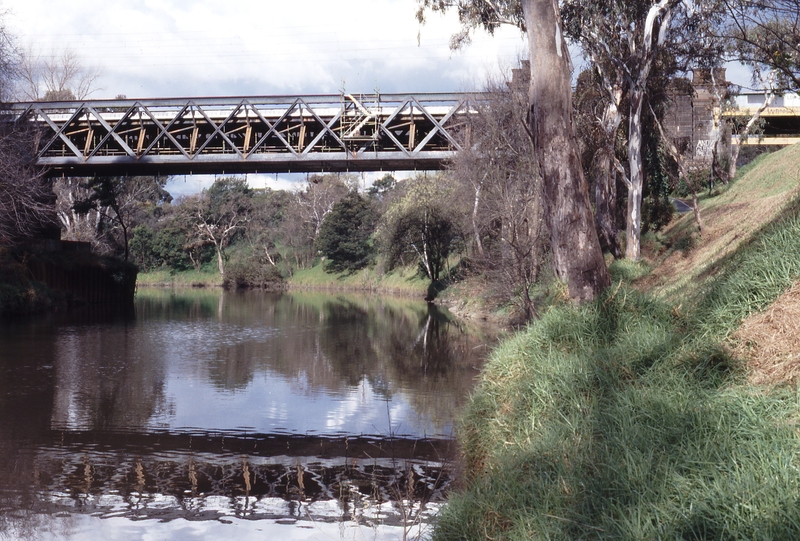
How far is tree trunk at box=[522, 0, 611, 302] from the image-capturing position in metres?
8.34

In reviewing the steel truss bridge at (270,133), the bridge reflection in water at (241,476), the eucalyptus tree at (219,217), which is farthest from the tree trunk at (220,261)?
the bridge reflection in water at (241,476)

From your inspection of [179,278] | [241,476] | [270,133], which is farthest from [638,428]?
[179,278]

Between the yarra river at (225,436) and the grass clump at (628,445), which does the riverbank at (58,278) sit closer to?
the yarra river at (225,436)

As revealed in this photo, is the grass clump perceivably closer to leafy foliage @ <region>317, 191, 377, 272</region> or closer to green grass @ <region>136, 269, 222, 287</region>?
leafy foliage @ <region>317, 191, 377, 272</region>

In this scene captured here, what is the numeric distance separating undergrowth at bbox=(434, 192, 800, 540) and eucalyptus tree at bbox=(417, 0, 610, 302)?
103 centimetres

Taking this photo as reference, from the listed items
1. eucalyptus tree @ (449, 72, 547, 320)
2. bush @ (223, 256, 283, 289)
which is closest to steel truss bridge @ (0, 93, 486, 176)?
eucalyptus tree @ (449, 72, 547, 320)

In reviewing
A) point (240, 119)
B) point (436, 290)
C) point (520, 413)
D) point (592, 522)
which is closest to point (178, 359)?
point (520, 413)

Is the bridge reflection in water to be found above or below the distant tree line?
below

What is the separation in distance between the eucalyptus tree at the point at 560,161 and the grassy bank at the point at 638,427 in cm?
85

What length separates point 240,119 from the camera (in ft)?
96.0

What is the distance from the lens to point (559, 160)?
8.70m

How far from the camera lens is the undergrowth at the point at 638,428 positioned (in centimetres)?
367

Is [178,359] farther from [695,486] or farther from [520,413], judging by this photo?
[695,486]

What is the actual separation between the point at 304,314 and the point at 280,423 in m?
19.4
